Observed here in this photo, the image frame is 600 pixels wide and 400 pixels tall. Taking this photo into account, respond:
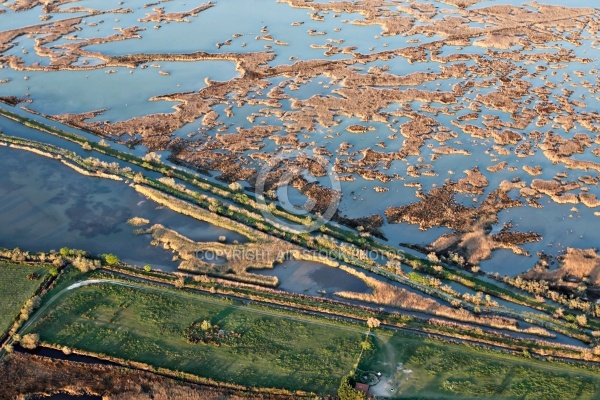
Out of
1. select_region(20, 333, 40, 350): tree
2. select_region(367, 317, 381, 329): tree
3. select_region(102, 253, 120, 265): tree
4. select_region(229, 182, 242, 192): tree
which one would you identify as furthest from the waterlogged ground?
select_region(20, 333, 40, 350): tree

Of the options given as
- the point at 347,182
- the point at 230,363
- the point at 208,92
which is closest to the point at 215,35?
the point at 208,92

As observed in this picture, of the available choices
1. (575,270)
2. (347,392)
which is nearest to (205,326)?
(347,392)

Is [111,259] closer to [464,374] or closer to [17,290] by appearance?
[17,290]

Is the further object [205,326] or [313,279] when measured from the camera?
[313,279]

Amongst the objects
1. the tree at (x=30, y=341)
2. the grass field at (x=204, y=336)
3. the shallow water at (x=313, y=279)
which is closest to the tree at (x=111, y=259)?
the grass field at (x=204, y=336)

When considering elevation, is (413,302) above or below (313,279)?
below

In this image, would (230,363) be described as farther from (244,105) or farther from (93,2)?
(93,2)
